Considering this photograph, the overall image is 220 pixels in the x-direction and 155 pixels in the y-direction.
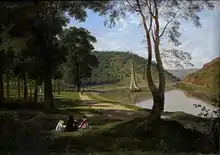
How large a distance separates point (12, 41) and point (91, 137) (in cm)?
139

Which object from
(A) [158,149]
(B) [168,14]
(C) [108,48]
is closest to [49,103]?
(C) [108,48]

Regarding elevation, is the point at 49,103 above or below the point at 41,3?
below

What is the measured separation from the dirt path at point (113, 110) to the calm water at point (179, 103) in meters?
0.12

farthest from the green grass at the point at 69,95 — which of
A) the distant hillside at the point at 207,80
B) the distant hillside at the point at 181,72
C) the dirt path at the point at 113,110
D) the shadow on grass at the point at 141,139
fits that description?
the distant hillside at the point at 207,80

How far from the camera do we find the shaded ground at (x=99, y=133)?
186 inches

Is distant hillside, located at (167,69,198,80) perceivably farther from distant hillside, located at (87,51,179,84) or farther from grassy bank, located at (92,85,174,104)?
grassy bank, located at (92,85,174,104)

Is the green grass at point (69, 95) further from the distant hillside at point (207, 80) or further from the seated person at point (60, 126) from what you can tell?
the distant hillside at point (207, 80)

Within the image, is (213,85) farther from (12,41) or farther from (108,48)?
(12,41)

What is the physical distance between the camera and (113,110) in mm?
4867

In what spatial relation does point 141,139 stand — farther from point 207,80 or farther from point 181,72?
point 207,80

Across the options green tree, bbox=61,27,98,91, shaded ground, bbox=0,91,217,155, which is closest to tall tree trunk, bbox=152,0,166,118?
A: shaded ground, bbox=0,91,217,155

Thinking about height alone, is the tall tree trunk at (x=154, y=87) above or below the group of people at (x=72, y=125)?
above

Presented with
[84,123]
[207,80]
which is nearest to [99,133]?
[84,123]

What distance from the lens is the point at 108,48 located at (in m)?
4.77
